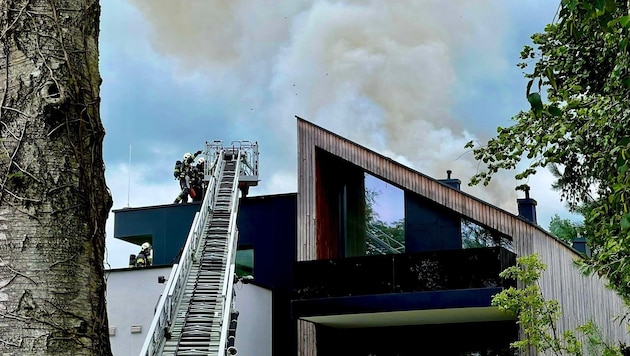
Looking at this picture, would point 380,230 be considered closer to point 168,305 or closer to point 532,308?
point 532,308

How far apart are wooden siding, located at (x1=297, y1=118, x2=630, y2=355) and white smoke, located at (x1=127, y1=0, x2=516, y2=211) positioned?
14365 millimetres

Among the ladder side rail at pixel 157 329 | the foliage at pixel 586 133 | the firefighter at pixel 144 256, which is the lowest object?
the ladder side rail at pixel 157 329

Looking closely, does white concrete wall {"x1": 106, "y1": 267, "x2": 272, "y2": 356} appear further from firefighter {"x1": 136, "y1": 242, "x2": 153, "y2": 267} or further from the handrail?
firefighter {"x1": 136, "y1": 242, "x2": 153, "y2": 267}

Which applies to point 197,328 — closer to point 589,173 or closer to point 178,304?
point 178,304

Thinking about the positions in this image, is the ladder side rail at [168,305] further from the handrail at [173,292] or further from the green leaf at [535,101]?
the green leaf at [535,101]

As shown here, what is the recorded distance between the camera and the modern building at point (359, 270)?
15.1 m

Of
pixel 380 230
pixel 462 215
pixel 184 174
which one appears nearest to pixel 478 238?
pixel 462 215

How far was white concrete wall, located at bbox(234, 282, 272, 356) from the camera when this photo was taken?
16.0 meters

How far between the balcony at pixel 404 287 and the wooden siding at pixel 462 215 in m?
0.76

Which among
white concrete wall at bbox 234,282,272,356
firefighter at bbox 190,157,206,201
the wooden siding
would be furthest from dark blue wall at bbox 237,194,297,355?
firefighter at bbox 190,157,206,201

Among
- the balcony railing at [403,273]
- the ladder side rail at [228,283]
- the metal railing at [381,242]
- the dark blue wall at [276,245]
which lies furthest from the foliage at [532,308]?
the dark blue wall at [276,245]

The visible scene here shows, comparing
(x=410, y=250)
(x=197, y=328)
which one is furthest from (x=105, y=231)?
(x=410, y=250)

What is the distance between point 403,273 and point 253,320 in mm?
3496

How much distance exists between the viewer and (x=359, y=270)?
1568 centimetres
